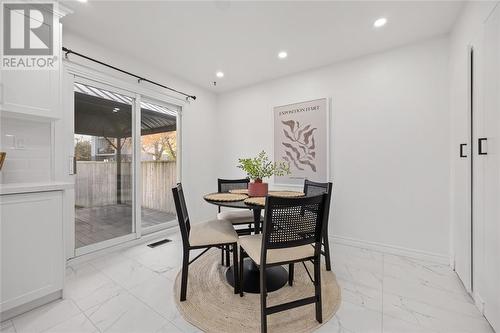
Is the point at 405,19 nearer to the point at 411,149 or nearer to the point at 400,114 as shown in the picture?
the point at 400,114

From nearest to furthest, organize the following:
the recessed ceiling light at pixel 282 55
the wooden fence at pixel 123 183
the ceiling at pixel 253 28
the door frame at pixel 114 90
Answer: the ceiling at pixel 253 28 < the door frame at pixel 114 90 < the wooden fence at pixel 123 183 < the recessed ceiling light at pixel 282 55

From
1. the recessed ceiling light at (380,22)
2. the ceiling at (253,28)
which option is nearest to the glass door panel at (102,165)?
the ceiling at (253,28)

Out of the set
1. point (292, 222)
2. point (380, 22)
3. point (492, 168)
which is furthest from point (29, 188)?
point (380, 22)

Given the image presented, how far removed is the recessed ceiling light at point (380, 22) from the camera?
2.18 metres

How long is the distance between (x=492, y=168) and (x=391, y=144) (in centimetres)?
131

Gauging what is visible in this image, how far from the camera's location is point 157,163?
11.6ft

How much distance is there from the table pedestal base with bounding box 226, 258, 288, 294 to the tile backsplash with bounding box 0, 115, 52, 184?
2.08m

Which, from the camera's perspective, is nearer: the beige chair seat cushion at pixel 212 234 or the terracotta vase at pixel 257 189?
the beige chair seat cushion at pixel 212 234

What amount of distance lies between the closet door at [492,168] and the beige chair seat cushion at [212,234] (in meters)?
1.75

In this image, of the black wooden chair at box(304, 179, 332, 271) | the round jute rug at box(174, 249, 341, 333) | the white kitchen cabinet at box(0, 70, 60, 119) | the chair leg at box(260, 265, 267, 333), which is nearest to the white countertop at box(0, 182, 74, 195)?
the white kitchen cabinet at box(0, 70, 60, 119)

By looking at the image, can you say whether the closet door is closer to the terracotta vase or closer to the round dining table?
the round dining table

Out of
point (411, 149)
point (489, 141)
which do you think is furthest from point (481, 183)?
point (411, 149)

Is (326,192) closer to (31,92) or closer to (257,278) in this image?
(257,278)

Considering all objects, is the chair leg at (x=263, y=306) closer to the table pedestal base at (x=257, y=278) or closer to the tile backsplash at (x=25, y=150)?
the table pedestal base at (x=257, y=278)
